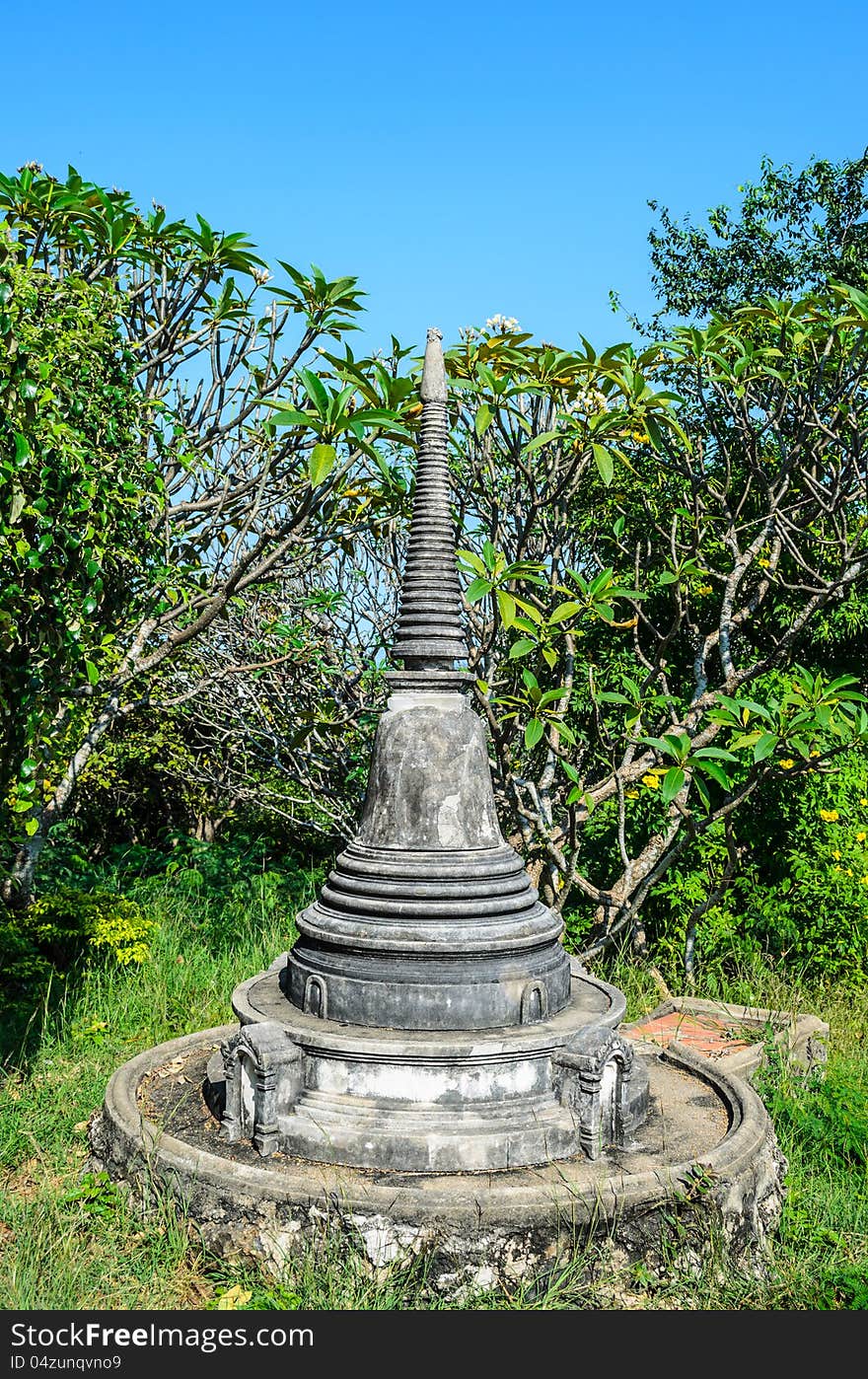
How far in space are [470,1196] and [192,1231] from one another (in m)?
1.08

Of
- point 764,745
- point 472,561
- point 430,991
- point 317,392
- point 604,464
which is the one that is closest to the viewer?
point 430,991

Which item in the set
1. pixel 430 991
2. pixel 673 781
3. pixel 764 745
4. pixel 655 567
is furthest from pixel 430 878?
pixel 655 567

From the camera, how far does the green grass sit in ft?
12.6

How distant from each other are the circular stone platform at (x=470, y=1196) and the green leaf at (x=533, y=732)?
206cm

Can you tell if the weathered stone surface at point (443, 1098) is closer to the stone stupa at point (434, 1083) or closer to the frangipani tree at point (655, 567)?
the stone stupa at point (434, 1083)

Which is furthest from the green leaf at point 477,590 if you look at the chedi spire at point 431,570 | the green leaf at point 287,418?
the green leaf at point 287,418

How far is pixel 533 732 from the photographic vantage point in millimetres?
6066

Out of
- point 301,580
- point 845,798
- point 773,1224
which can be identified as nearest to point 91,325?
point 301,580

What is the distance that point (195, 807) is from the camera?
35.6 ft

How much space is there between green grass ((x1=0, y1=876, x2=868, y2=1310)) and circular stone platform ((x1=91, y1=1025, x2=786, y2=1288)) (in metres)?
0.08

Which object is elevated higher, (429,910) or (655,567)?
(655,567)

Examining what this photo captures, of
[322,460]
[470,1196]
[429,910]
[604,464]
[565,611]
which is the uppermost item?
[604,464]

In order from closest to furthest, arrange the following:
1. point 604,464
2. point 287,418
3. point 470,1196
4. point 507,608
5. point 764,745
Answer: point 470,1196, point 287,418, point 507,608, point 764,745, point 604,464

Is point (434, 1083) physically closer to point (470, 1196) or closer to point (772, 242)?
point (470, 1196)
